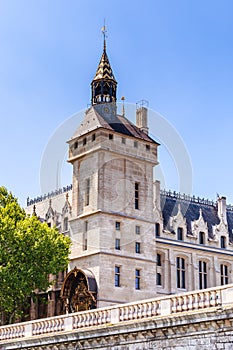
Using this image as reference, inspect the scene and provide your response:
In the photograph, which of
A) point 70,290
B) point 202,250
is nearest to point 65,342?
point 70,290

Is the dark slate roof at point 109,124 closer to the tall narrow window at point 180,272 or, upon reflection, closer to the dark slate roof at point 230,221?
the tall narrow window at point 180,272

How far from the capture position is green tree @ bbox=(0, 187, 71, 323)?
53312 mm

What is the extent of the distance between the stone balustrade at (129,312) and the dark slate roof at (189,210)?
33924mm

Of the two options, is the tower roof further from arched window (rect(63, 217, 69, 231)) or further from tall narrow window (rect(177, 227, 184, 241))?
tall narrow window (rect(177, 227, 184, 241))

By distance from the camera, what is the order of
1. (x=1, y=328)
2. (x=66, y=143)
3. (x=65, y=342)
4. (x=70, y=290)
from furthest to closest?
(x=66, y=143), (x=70, y=290), (x=1, y=328), (x=65, y=342)

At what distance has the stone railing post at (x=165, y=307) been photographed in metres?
28.2

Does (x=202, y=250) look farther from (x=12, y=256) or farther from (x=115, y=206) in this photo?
(x=12, y=256)

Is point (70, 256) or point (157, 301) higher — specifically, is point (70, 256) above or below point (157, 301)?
above

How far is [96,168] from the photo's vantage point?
199 ft

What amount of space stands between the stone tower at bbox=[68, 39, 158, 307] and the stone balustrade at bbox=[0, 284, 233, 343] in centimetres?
1998

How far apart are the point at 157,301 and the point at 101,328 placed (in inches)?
131

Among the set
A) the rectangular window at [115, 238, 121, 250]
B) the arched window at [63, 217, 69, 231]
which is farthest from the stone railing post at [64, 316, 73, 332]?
the arched window at [63, 217, 69, 231]

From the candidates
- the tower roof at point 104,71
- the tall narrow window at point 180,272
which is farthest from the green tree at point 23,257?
Result: the tower roof at point 104,71

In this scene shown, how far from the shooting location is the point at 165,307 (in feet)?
93.4
